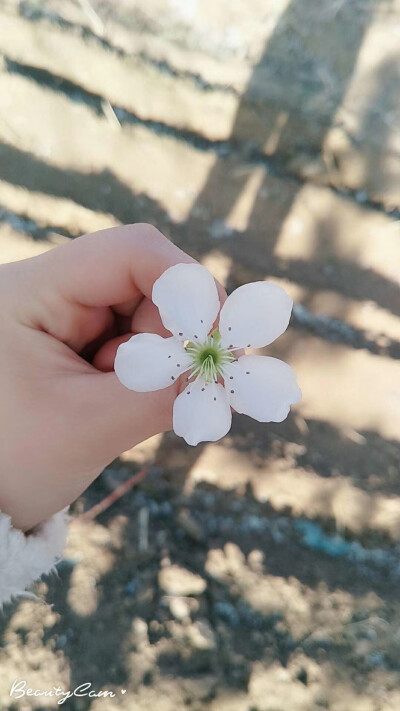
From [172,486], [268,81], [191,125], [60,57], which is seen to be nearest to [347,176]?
[268,81]

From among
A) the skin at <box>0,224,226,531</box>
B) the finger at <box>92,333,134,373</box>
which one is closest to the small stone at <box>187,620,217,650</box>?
the skin at <box>0,224,226,531</box>

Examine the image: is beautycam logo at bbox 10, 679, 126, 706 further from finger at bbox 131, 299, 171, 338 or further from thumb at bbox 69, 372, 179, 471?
finger at bbox 131, 299, 171, 338

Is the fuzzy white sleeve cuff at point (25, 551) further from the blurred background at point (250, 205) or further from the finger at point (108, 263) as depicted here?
the finger at point (108, 263)

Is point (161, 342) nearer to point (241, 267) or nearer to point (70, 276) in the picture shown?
point (70, 276)

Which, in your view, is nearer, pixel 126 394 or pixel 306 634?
pixel 126 394

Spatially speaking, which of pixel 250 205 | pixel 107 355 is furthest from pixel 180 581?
pixel 250 205

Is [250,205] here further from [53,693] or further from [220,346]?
[53,693]
